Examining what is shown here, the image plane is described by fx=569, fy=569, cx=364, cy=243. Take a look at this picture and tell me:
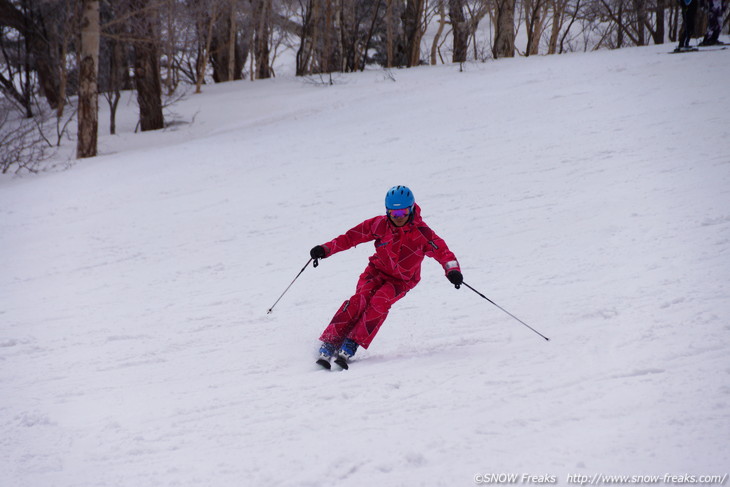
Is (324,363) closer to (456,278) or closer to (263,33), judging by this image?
(456,278)

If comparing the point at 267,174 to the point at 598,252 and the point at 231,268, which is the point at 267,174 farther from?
the point at 598,252

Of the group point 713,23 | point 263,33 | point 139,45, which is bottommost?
point 139,45

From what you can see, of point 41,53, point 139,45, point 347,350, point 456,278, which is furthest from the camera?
point 41,53

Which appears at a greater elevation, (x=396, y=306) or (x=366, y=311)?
(x=366, y=311)

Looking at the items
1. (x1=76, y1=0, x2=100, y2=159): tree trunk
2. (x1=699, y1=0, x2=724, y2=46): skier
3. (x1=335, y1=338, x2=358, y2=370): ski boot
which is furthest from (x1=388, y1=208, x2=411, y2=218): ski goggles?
(x1=699, y1=0, x2=724, y2=46): skier

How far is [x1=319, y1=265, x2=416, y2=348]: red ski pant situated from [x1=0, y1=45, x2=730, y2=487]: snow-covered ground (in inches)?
8.5

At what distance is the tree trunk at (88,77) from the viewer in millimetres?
11984

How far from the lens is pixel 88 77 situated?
12297 millimetres

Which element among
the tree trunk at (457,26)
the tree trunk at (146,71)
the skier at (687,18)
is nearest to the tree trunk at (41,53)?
the tree trunk at (146,71)

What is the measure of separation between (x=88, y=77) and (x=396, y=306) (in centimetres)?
1033

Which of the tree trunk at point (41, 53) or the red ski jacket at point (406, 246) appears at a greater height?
the tree trunk at point (41, 53)

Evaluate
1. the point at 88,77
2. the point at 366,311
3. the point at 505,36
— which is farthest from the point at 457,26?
the point at 366,311

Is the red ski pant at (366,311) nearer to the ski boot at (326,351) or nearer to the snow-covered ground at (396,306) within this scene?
the ski boot at (326,351)

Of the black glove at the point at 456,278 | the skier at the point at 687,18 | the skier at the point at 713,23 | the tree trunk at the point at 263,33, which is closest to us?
the black glove at the point at 456,278
